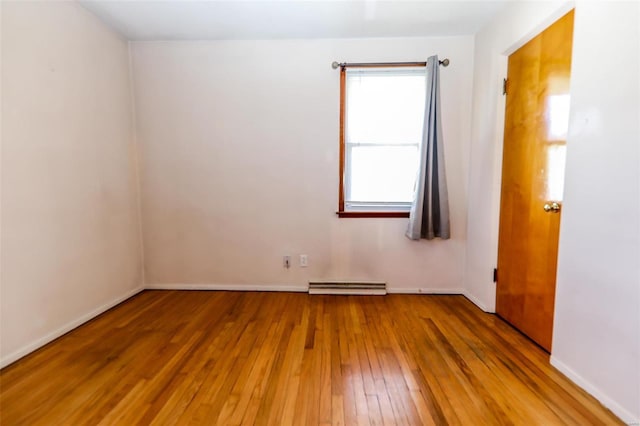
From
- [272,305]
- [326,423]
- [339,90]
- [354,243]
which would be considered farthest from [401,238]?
[326,423]

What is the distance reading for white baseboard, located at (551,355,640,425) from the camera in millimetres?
1230

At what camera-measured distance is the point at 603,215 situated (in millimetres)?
1349

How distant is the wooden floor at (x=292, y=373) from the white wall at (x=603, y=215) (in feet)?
Answer: 0.71

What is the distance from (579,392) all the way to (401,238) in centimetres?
159

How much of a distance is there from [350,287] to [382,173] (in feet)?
3.91

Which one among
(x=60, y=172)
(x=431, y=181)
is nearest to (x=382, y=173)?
(x=431, y=181)

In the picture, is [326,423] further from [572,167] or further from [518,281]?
[572,167]

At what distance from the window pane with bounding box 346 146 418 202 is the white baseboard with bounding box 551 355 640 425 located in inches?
64.1

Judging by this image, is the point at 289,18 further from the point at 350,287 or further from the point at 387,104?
the point at 350,287

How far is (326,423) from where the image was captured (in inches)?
48.9

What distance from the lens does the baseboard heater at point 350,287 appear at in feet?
8.97

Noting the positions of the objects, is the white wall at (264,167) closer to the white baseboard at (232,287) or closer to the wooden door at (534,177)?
the white baseboard at (232,287)

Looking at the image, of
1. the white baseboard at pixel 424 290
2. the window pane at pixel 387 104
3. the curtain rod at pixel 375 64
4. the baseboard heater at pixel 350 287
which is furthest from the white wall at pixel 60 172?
the white baseboard at pixel 424 290

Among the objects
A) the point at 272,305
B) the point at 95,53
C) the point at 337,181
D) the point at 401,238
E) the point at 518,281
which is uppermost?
the point at 95,53
